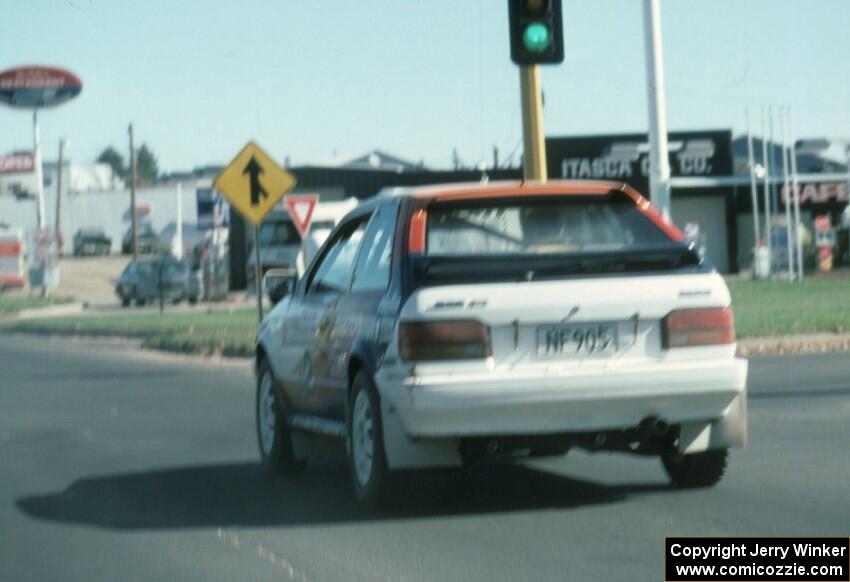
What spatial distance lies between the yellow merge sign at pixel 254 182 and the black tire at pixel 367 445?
12.9 meters

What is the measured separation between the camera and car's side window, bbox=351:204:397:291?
28.2 feet

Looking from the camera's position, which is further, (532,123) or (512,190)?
(532,123)

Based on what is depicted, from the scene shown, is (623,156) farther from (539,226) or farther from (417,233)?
(417,233)

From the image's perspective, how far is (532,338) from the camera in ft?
26.3

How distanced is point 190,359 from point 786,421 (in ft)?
42.4

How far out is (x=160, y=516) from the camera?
879 cm

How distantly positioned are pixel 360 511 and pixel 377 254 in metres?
1.34

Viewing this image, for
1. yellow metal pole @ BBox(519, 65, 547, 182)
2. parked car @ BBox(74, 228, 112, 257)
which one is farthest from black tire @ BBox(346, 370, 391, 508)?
parked car @ BBox(74, 228, 112, 257)

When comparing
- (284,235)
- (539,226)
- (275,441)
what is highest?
(284,235)

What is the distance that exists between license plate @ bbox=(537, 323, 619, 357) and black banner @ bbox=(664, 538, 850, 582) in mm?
1135

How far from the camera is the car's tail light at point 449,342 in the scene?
7941 millimetres

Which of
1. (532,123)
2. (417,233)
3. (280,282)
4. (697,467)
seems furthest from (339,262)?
(532,123)

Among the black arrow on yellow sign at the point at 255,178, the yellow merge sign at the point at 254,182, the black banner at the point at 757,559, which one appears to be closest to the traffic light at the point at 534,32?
the black banner at the point at 757,559

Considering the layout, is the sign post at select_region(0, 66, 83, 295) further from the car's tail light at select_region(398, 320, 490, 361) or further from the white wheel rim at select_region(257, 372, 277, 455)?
the car's tail light at select_region(398, 320, 490, 361)
